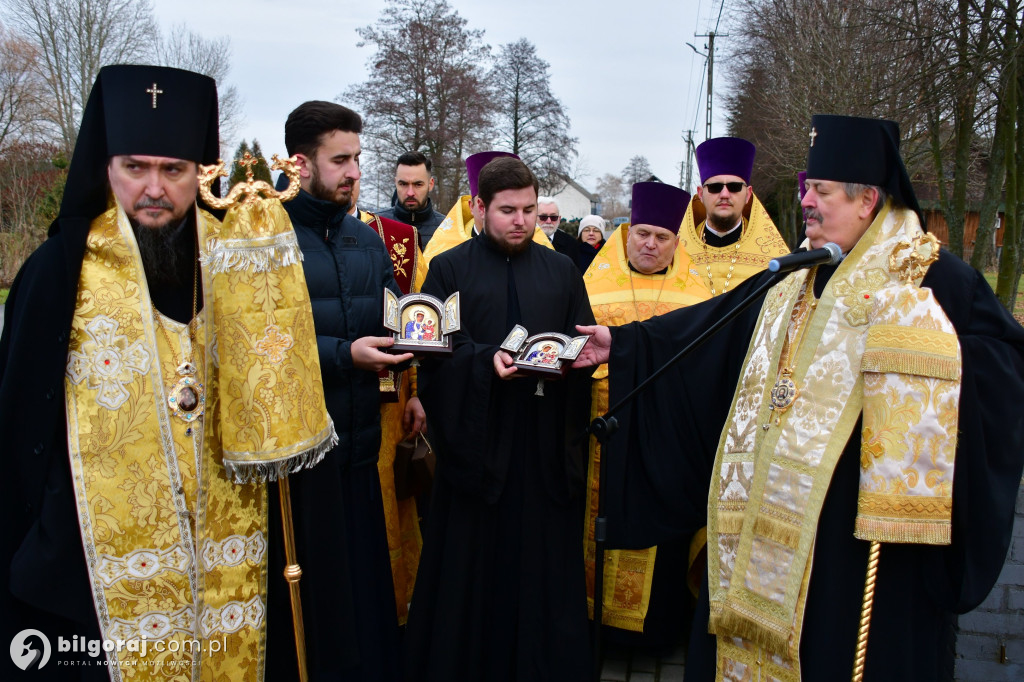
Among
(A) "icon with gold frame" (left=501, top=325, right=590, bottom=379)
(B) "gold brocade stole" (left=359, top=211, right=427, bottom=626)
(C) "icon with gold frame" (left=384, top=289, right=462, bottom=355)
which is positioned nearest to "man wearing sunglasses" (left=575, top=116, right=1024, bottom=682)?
(A) "icon with gold frame" (left=501, top=325, right=590, bottom=379)

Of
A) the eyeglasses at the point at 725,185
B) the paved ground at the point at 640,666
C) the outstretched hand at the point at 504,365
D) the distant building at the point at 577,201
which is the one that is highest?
the distant building at the point at 577,201

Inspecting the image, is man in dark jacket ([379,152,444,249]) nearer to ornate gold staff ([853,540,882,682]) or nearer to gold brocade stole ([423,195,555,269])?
gold brocade stole ([423,195,555,269])

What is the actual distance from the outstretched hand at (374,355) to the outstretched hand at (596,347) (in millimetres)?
776

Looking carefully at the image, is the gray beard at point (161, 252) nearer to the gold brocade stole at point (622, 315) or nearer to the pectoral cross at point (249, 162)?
the pectoral cross at point (249, 162)

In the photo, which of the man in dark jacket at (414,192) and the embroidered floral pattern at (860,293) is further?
the man in dark jacket at (414,192)

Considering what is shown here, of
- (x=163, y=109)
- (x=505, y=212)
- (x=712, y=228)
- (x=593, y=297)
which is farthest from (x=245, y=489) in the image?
(x=712, y=228)

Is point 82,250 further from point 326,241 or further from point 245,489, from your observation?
point 326,241

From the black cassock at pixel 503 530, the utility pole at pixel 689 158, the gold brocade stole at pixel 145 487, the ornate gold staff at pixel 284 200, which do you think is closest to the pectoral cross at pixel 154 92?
the ornate gold staff at pixel 284 200

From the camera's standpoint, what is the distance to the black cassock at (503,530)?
3.38 meters

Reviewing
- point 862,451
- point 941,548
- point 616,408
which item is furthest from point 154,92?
point 941,548

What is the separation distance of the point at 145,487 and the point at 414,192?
4.48 meters

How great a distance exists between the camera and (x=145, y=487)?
235 cm

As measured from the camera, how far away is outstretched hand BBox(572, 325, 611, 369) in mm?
3303

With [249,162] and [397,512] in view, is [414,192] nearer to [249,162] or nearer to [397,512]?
[397,512]
